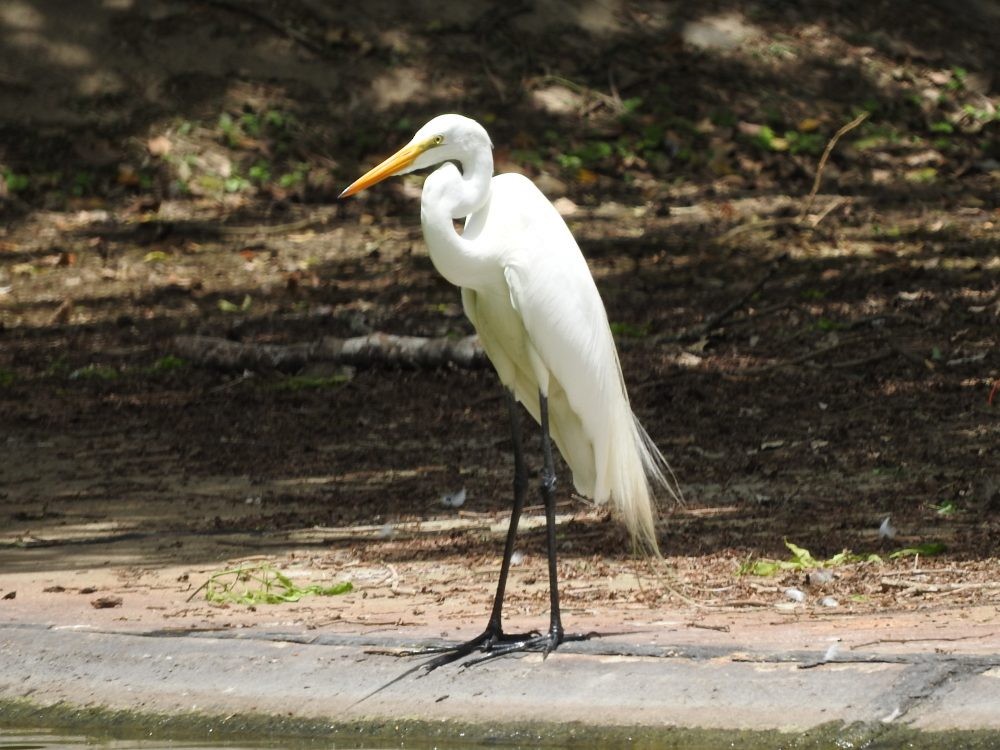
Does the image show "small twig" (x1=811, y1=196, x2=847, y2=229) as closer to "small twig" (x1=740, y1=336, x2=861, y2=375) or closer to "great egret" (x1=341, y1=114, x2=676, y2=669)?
"small twig" (x1=740, y1=336, x2=861, y2=375)

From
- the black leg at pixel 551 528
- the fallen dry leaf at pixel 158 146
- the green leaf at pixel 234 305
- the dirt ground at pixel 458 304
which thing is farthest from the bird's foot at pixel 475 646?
the fallen dry leaf at pixel 158 146

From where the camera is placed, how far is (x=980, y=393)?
8.45 metres

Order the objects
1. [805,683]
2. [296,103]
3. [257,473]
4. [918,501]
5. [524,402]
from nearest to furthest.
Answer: [805,683]
[524,402]
[918,501]
[257,473]
[296,103]

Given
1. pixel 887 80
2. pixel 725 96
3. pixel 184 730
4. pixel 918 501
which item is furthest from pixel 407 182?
pixel 184 730

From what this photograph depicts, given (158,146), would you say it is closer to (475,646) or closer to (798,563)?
(798,563)

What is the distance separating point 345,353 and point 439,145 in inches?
203

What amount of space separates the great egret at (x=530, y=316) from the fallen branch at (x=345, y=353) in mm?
4232

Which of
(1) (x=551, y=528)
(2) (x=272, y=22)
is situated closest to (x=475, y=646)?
(1) (x=551, y=528)

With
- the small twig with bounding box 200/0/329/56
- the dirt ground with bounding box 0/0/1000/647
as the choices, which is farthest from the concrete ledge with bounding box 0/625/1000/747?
the small twig with bounding box 200/0/329/56

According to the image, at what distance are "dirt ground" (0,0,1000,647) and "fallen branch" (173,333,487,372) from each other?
0.31 ft

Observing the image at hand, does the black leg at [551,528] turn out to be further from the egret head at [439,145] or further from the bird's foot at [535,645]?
the egret head at [439,145]

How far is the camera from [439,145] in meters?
4.90

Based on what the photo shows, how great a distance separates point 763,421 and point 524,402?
309cm

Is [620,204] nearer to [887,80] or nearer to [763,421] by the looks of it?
[887,80]
